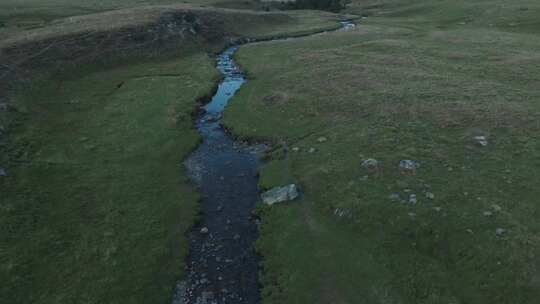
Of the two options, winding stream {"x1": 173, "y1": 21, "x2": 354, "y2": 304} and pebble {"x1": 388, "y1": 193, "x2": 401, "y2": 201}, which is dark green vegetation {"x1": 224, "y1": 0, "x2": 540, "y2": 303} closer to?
pebble {"x1": 388, "y1": 193, "x2": 401, "y2": 201}

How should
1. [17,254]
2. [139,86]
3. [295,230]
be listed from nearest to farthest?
[17,254] < [295,230] < [139,86]

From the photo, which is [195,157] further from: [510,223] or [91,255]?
[510,223]

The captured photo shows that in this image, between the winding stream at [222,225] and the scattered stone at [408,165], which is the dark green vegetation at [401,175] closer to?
the scattered stone at [408,165]

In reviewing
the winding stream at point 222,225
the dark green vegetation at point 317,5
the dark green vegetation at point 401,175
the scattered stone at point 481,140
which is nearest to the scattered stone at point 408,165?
the dark green vegetation at point 401,175

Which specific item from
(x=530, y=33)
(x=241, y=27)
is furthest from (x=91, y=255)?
(x=530, y=33)

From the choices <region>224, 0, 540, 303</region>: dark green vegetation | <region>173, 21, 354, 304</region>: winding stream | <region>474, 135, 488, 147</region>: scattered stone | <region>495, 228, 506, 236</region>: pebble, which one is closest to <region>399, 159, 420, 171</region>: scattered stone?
<region>224, 0, 540, 303</region>: dark green vegetation
